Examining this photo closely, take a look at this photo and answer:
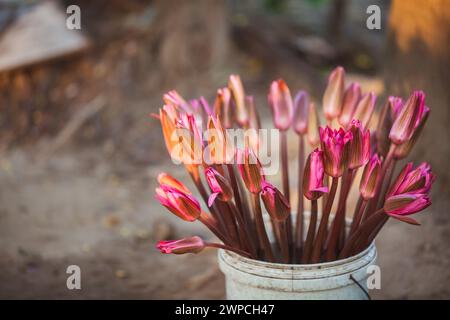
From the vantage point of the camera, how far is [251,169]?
1526 mm

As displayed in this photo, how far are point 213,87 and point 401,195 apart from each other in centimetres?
276

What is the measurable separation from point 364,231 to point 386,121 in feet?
1.00

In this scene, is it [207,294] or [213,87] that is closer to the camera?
[207,294]

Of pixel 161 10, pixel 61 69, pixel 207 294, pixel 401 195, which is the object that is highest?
pixel 161 10

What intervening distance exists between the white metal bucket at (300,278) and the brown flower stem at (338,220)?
7 cm

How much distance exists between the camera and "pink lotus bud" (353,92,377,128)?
1761mm

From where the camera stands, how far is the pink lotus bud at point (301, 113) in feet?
6.13

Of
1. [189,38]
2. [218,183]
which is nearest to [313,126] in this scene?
[218,183]

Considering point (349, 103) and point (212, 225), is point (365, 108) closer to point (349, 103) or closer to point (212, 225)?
point (349, 103)

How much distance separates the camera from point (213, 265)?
104 inches

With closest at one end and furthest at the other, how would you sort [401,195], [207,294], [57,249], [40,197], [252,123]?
[401,195], [252,123], [207,294], [57,249], [40,197]

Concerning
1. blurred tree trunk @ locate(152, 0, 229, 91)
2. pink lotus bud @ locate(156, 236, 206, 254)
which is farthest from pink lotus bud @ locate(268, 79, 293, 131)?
blurred tree trunk @ locate(152, 0, 229, 91)

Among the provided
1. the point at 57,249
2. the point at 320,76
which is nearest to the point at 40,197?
the point at 57,249

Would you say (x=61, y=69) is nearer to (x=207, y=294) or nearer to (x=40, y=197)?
(x=40, y=197)
